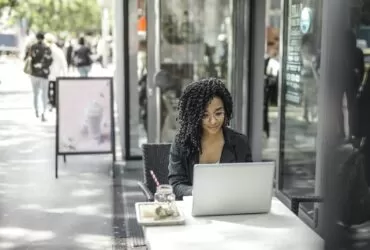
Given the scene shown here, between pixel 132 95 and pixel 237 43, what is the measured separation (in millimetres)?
1326

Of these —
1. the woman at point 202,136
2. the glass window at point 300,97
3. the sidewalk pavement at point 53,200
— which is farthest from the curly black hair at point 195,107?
the glass window at point 300,97

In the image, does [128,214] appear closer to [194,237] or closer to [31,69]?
[194,237]

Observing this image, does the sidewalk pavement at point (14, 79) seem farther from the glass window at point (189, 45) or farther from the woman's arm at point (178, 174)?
the woman's arm at point (178, 174)

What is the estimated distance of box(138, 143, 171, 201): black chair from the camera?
333 centimetres

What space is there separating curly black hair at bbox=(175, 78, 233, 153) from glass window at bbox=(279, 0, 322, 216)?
1712mm

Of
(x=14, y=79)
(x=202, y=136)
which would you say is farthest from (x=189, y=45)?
(x=14, y=79)

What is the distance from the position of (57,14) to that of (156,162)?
874 inches

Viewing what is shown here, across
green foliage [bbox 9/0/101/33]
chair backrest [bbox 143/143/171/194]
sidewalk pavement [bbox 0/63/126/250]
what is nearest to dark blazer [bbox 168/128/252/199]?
chair backrest [bbox 143/143/171/194]

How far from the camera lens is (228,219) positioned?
97.4 inches

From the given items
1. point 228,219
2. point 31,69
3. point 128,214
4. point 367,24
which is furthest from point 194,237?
point 31,69

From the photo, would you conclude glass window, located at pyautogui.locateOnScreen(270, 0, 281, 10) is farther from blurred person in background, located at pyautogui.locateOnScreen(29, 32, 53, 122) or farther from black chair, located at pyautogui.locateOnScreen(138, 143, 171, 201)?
black chair, located at pyautogui.locateOnScreen(138, 143, 171, 201)

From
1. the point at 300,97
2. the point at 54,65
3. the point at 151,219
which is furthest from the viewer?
the point at 54,65

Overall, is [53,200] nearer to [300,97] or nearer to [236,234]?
[300,97]

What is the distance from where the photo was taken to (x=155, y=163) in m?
3.35
